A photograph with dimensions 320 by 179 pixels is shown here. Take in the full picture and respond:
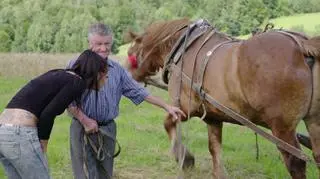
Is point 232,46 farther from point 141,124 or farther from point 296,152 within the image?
point 141,124

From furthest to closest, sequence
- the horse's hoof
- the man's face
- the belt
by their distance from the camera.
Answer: the horse's hoof
the belt
the man's face

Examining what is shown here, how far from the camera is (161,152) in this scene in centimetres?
681

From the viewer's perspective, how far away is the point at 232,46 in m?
4.71

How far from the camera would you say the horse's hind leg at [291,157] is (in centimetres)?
420

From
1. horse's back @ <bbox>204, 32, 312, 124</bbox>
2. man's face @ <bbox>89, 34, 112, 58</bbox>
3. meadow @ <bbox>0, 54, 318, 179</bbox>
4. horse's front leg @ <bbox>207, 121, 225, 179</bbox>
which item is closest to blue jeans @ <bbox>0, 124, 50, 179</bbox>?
man's face @ <bbox>89, 34, 112, 58</bbox>

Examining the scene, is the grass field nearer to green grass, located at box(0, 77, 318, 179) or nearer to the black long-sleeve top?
green grass, located at box(0, 77, 318, 179)

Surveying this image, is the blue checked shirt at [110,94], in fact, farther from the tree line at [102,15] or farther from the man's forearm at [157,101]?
the tree line at [102,15]

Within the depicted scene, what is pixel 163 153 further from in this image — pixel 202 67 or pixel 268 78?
pixel 268 78

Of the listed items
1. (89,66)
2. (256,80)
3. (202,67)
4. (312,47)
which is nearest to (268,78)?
(256,80)

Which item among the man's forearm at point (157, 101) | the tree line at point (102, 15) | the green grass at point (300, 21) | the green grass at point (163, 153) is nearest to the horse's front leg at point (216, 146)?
the green grass at point (163, 153)

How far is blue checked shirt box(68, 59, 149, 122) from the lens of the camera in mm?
3850

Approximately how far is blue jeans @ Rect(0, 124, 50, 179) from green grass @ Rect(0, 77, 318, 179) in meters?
2.51

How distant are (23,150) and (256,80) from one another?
206 centimetres

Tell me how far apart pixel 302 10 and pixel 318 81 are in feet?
125
